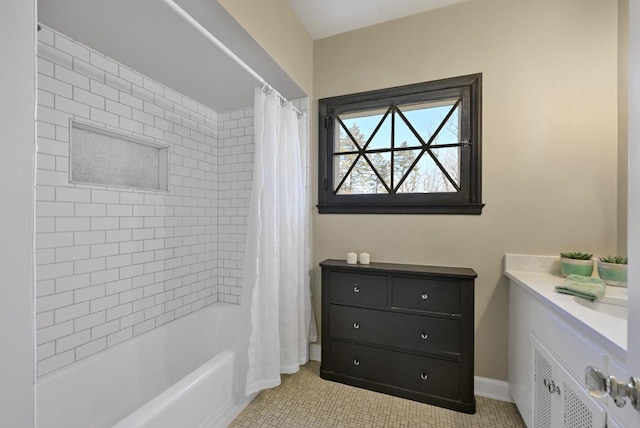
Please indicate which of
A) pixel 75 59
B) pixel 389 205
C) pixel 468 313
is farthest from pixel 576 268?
pixel 75 59

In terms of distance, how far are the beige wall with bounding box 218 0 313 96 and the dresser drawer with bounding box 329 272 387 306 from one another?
5.08 feet

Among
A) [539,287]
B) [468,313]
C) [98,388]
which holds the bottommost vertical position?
[98,388]

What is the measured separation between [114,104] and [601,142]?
3.11 metres

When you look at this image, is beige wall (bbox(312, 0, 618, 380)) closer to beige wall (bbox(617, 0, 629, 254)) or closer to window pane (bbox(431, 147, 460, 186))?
beige wall (bbox(617, 0, 629, 254))

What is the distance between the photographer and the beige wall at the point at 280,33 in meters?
1.43

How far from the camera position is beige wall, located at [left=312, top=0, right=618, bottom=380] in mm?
1632

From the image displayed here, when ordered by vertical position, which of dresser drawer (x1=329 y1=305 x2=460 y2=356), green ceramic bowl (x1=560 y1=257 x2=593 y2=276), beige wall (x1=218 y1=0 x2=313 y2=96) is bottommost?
dresser drawer (x1=329 y1=305 x2=460 y2=356)

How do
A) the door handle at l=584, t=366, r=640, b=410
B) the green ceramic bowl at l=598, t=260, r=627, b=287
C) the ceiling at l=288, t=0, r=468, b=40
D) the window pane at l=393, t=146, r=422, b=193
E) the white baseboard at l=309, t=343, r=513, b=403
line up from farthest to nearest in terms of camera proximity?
1. the window pane at l=393, t=146, r=422, b=193
2. the ceiling at l=288, t=0, r=468, b=40
3. the white baseboard at l=309, t=343, r=513, b=403
4. the green ceramic bowl at l=598, t=260, r=627, b=287
5. the door handle at l=584, t=366, r=640, b=410

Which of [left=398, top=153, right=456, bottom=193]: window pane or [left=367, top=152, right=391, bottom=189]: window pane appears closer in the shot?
[left=398, top=153, right=456, bottom=193]: window pane

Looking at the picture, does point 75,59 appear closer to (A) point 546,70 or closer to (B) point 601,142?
(A) point 546,70

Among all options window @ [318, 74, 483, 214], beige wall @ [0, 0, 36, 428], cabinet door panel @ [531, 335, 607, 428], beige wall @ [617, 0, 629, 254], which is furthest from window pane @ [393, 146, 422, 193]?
beige wall @ [0, 0, 36, 428]

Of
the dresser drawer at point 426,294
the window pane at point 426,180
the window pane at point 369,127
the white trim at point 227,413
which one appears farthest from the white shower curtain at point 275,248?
the window pane at point 426,180

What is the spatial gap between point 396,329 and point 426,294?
0.33m

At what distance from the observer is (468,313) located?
5.46 feet
